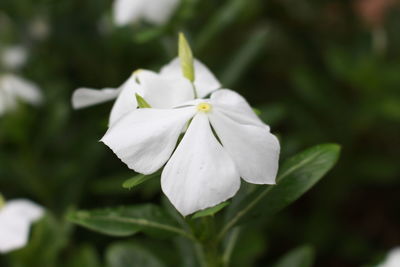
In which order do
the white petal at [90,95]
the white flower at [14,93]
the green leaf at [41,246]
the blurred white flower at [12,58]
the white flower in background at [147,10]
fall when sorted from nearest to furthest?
the white petal at [90,95], the green leaf at [41,246], the white flower in background at [147,10], the white flower at [14,93], the blurred white flower at [12,58]

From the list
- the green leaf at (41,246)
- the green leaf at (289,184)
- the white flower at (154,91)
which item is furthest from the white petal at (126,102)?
the green leaf at (41,246)

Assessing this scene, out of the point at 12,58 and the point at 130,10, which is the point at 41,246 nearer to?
the point at 130,10

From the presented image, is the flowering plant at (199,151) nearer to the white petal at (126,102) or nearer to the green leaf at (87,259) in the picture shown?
the white petal at (126,102)

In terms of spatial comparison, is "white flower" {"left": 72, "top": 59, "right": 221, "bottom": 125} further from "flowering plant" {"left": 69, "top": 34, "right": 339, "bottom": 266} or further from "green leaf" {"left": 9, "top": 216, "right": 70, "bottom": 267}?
"green leaf" {"left": 9, "top": 216, "right": 70, "bottom": 267}

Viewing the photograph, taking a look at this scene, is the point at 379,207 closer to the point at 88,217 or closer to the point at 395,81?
the point at 395,81

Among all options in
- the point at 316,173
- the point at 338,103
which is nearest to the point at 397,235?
the point at 338,103
